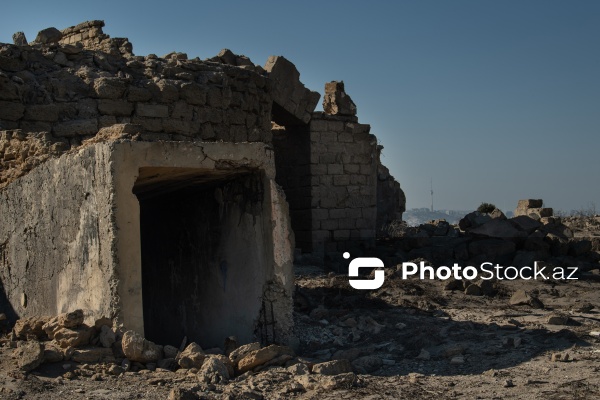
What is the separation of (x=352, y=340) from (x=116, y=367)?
2.59 metres

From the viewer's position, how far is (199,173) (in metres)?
6.70

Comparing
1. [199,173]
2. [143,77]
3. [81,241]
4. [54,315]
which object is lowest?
[54,315]

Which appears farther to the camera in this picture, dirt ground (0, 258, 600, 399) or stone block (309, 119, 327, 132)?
stone block (309, 119, 327, 132)

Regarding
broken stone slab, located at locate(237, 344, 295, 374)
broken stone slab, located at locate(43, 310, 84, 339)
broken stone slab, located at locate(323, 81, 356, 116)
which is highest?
broken stone slab, located at locate(323, 81, 356, 116)

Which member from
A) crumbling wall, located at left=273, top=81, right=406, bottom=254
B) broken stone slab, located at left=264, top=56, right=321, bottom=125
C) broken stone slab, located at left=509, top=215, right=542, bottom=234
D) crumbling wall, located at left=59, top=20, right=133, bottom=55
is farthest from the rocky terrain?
broken stone slab, located at left=264, top=56, right=321, bottom=125

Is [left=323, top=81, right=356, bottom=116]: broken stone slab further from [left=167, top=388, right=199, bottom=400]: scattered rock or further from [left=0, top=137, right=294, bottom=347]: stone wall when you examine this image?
[left=167, top=388, right=199, bottom=400]: scattered rock

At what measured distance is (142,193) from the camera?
766cm

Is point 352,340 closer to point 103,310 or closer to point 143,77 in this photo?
point 103,310

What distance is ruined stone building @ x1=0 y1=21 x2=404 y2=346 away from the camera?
6.09 m

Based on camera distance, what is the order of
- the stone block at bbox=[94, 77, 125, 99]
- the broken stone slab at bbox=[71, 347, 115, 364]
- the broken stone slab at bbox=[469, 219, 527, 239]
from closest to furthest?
1. the broken stone slab at bbox=[71, 347, 115, 364]
2. the stone block at bbox=[94, 77, 125, 99]
3. the broken stone slab at bbox=[469, 219, 527, 239]

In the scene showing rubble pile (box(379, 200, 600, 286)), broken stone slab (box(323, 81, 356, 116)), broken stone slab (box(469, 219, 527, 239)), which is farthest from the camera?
broken stone slab (box(323, 81, 356, 116))

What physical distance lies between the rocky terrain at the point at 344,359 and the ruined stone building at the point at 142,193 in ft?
1.16

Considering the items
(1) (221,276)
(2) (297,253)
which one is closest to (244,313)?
(1) (221,276)

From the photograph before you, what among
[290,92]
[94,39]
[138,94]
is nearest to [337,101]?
[290,92]
